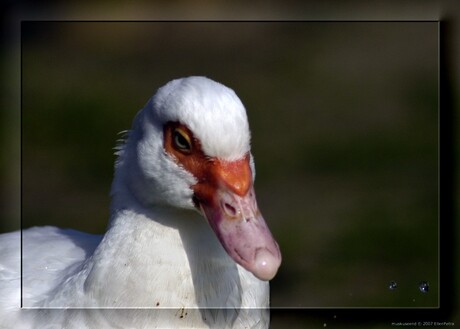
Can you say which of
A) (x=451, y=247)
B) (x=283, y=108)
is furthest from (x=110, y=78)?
(x=451, y=247)

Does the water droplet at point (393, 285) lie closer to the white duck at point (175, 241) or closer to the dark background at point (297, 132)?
the dark background at point (297, 132)

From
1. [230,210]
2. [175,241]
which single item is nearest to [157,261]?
[175,241]

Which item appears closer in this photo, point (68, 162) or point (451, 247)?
point (451, 247)

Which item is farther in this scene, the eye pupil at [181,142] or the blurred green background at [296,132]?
the blurred green background at [296,132]

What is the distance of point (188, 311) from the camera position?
8.50ft

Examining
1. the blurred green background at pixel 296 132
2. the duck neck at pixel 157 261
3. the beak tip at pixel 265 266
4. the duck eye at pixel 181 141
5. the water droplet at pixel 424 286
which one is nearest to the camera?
the beak tip at pixel 265 266

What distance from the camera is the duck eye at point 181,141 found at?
2.37 meters

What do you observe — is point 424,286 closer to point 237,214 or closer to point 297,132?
point 297,132

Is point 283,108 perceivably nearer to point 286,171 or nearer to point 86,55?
point 286,171

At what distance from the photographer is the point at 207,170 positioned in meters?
2.35

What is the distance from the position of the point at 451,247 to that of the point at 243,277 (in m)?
1.01

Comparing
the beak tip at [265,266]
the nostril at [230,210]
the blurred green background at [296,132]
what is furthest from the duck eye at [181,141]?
the blurred green background at [296,132]

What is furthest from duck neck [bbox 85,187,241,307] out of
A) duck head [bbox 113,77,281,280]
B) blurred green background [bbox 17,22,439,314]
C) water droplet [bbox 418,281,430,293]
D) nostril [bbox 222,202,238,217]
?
water droplet [bbox 418,281,430,293]

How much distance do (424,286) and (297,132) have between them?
5.01 ft
